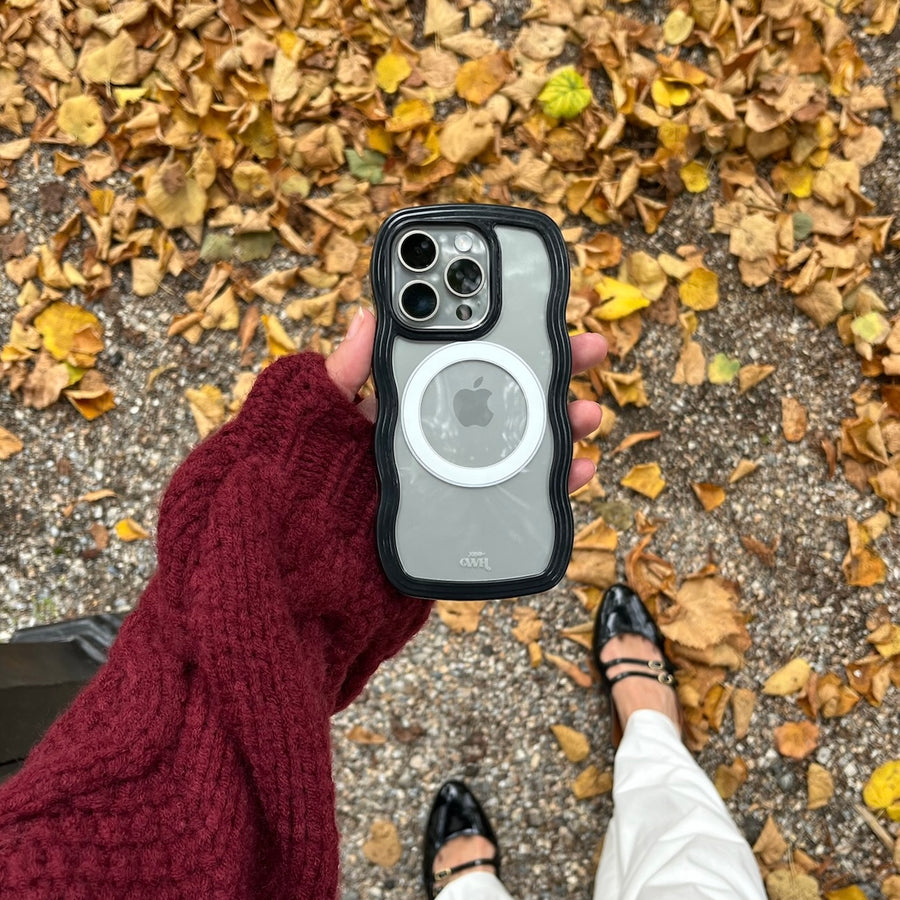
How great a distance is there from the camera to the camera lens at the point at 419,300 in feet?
3.30

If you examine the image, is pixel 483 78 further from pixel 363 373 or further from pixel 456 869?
pixel 456 869

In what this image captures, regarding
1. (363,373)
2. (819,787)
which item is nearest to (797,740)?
(819,787)

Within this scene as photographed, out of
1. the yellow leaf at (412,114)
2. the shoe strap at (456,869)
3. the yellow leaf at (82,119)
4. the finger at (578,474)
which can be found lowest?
the shoe strap at (456,869)

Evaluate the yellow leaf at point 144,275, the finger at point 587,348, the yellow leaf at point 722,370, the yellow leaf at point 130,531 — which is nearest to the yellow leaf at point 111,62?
the yellow leaf at point 144,275

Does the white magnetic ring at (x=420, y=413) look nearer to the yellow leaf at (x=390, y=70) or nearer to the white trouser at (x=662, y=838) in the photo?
the white trouser at (x=662, y=838)

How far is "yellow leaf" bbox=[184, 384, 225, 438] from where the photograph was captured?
1620 mm

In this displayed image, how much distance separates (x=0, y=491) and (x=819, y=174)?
1.88 m

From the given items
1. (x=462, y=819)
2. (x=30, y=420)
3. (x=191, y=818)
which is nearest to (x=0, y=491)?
(x=30, y=420)

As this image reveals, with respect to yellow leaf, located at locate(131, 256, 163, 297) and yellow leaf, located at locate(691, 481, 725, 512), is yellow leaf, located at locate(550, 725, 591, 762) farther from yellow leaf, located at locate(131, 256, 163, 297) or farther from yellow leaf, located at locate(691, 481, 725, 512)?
yellow leaf, located at locate(131, 256, 163, 297)

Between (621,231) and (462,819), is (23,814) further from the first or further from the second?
(621,231)

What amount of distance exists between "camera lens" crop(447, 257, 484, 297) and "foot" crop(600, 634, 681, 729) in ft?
3.05

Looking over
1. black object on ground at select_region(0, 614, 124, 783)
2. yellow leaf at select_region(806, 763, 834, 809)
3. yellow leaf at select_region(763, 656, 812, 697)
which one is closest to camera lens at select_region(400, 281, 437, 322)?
black object on ground at select_region(0, 614, 124, 783)

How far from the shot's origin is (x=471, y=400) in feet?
3.34

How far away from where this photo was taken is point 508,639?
5.28 ft
